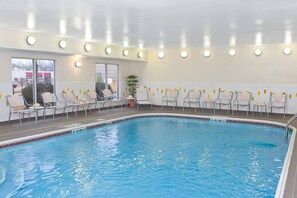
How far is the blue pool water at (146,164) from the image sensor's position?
14.0ft

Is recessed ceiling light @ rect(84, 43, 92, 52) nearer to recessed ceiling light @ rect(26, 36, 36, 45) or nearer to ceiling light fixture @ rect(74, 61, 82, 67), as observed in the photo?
ceiling light fixture @ rect(74, 61, 82, 67)

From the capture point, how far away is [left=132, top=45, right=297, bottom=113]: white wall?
35.2ft

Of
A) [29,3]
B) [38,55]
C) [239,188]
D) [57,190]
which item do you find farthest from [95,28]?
[239,188]

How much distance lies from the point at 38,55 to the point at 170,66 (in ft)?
19.7

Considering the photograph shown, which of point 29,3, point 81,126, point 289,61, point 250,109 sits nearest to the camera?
point 29,3

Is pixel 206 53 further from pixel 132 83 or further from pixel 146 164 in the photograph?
pixel 146 164

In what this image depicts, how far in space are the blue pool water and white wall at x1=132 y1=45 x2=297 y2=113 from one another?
303cm

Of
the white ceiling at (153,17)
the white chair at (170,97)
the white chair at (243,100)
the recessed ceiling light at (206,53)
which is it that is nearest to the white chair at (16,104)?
the white ceiling at (153,17)

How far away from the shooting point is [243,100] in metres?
11.0

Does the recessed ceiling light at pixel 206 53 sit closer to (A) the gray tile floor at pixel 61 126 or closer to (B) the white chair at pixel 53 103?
(A) the gray tile floor at pixel 61 126

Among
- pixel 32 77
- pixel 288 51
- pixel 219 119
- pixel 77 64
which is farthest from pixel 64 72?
pixel 288 51

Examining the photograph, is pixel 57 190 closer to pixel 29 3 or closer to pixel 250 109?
pixel 29 3

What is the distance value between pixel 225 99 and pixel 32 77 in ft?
24.5

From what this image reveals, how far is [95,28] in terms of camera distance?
23.4 feet
